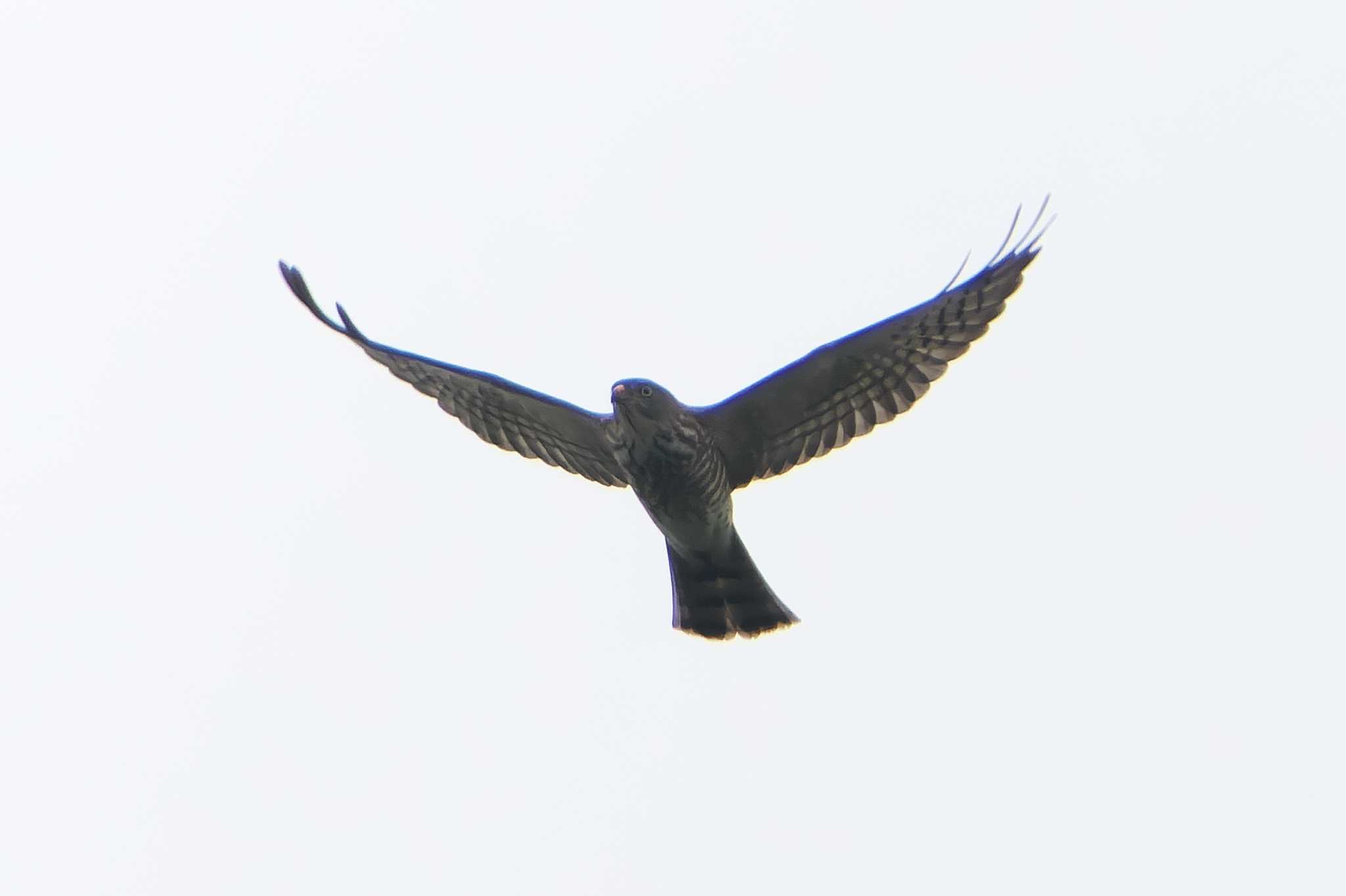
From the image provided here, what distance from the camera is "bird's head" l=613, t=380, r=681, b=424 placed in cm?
1087

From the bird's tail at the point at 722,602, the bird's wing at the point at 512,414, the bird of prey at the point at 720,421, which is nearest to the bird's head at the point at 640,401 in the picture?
the bird of prey at the point at 720,421

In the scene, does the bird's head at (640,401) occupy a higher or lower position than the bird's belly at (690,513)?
higher

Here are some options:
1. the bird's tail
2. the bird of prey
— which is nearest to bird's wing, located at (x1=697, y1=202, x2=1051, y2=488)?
the bird of prey

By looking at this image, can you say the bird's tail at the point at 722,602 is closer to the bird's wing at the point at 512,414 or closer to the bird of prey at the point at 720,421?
the bird of prey at the point at 720,421

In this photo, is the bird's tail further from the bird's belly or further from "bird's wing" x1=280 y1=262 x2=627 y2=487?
"bird's wing" x1=280 y1=262 x2=627 y2=487

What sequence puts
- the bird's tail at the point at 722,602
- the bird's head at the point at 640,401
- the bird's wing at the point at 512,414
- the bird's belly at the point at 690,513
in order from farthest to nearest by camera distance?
the bird's tail at the point at 722,602, the bird's wing at the point at 512,414, the bird's belly at the point at 690,513, the bird's head at the point at 640,401

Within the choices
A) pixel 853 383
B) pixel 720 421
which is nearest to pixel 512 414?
pixel 720 421

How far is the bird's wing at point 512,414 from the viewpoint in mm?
11578

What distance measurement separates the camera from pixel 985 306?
1105 cm

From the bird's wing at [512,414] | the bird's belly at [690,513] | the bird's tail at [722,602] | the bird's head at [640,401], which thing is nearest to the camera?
the bird's head at [640,401]

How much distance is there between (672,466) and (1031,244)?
83.8 inches

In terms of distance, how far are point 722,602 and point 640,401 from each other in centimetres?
159

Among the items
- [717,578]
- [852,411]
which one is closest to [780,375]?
[852,411]

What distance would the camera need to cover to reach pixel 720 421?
37.2ft
